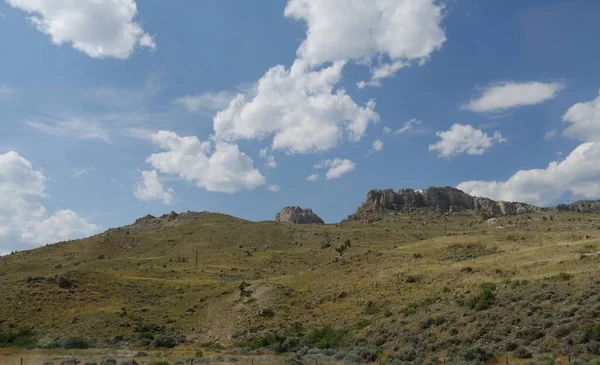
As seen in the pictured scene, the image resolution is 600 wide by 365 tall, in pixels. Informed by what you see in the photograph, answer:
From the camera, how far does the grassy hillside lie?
3322cm

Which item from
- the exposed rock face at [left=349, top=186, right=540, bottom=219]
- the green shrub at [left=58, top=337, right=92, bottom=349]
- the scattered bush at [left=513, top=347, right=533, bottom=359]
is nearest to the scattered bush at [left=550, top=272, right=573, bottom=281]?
the scattered bush at [left=513, top=347, right=533, bottom=359]

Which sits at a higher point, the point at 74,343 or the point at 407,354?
the point at 74,343

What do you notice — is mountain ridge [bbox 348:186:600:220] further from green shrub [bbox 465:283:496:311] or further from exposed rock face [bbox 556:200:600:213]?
green shrub [bbox 465:283:496:311]

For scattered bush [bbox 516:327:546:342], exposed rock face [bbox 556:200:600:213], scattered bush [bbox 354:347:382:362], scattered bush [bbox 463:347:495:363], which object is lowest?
scattered bush [bbox 354:347:382:362]

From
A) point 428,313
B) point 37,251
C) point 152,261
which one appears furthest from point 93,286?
point 37,251

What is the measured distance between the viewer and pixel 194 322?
5731 cm

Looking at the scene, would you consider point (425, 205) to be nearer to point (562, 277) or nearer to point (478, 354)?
point (562, 277)

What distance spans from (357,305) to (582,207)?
554ft

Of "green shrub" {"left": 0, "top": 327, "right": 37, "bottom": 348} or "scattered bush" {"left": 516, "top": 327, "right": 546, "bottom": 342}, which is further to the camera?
"green shrub" {"left": 0, "top": 327, "right": 37, "bottom": 348}

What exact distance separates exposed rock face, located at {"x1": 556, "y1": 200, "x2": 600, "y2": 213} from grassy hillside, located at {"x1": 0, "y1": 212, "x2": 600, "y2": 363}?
130 metres

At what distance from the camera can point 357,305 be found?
52.5 m

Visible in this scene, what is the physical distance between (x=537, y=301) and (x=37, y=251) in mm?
132310

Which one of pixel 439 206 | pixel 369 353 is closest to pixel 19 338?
pixel 369 353

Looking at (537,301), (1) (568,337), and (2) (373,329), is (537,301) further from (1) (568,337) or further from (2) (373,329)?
(2) (373,329)
